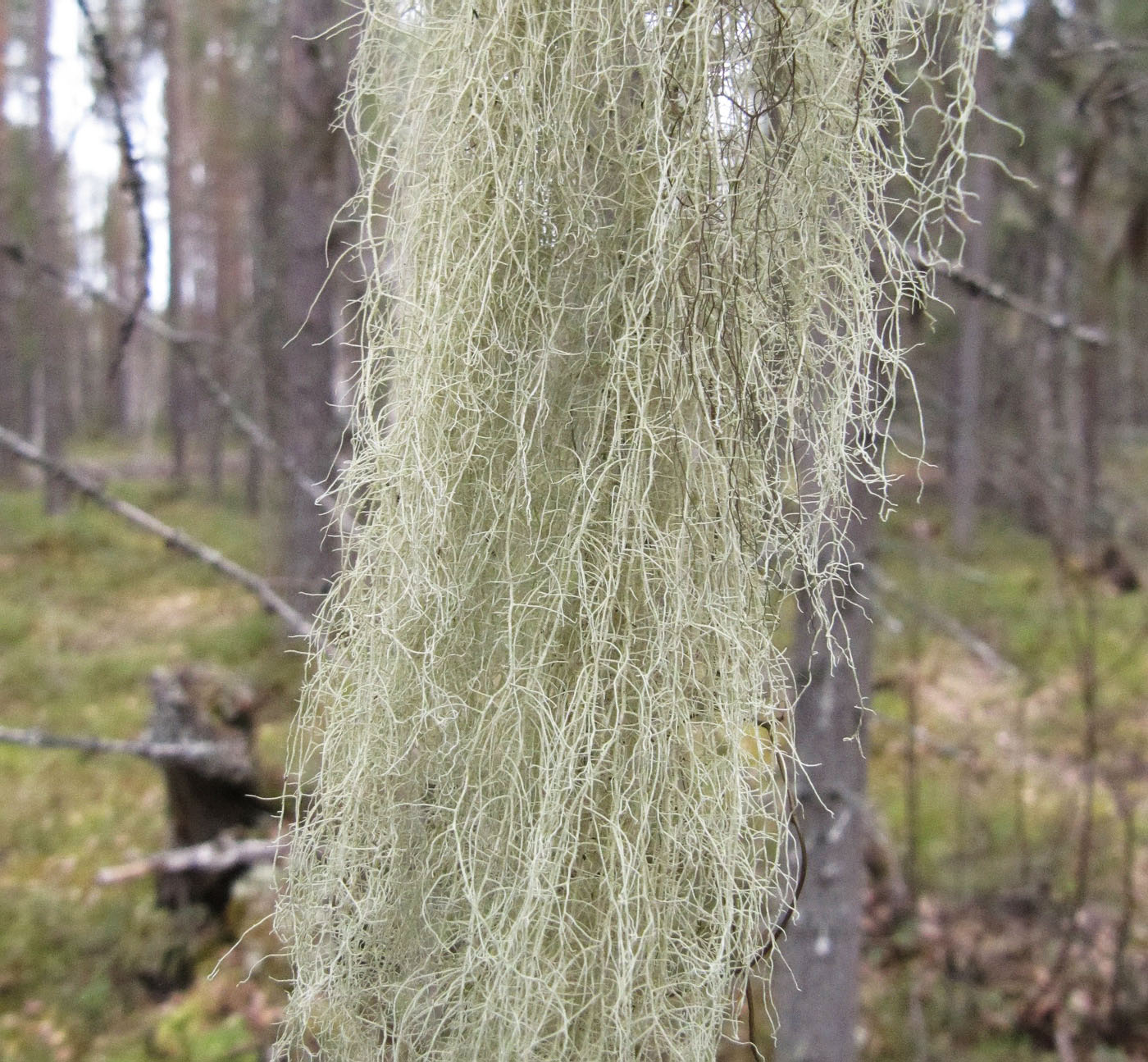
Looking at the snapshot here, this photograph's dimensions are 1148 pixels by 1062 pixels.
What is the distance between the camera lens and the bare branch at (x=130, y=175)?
1.41 metres

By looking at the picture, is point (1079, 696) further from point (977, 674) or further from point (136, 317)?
point (136, 317)

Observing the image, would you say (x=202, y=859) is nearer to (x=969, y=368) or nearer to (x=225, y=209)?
(x=969, y=368)

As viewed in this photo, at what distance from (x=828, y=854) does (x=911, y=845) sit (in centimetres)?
147

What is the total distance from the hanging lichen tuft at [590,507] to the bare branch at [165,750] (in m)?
1.29

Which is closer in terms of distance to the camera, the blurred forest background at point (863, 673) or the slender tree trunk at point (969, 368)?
the blurred forest background at point (863, 673)

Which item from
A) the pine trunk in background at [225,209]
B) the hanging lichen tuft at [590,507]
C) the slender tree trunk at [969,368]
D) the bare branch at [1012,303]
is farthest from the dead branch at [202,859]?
the pine trunk in background at [225,209]

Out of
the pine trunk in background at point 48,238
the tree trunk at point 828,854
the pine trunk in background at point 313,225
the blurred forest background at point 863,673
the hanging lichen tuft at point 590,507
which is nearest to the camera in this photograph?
the hanging lichen tuft at point 590,507

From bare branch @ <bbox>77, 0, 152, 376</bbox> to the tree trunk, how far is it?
4.15 ft

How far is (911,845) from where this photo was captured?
10.4 feet

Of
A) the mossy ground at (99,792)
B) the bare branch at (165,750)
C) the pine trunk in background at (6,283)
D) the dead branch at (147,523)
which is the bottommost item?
the mossy ground at (99,792)

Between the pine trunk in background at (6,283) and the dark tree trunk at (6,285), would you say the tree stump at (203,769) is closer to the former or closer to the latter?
the pine trunk in background at (6,283)

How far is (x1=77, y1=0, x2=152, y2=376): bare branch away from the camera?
141 cm

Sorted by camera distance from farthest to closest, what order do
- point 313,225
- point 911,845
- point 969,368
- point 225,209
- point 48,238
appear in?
point 225,209 < point 48,238 < point 969,368 < point 313,225 < point 911,845

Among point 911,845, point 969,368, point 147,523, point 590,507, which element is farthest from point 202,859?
point 969,368
